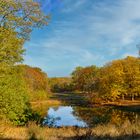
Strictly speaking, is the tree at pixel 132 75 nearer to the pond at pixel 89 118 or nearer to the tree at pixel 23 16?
the pond at pixel 89 118

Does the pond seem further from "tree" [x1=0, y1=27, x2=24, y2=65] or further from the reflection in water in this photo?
"tree" [x1=0, y1=27, x2=24, y2=65]

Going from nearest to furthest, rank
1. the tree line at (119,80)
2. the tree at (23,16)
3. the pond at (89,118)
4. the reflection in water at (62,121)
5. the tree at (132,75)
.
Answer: the tree at (23,16) < the pond at (89,118) < the reflection in water at (62,121) < the tree at (132,75) < the tree line at (119,80)

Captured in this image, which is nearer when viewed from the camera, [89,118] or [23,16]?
[23,16]

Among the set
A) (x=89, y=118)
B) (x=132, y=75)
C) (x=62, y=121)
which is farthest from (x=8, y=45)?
(x=132, y=75)

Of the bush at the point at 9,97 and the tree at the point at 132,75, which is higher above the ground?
the tree at the point at 132,75

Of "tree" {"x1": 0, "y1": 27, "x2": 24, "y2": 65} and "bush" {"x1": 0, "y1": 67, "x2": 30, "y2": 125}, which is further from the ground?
"tree" {"x1": 0, "y1": 27, "x2": 24, "y2": 65}

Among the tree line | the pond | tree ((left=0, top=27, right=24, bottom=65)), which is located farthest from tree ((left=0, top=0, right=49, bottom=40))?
the tree line

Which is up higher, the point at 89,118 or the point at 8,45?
the point at 8,45

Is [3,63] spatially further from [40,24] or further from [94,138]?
[94,138]

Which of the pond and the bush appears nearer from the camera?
the bush

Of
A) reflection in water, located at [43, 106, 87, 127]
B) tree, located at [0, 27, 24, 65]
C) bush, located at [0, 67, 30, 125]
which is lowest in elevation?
reflection in water, located at [43, 106, 87, 127]

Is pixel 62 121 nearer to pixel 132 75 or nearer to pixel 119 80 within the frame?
pixel 119 80

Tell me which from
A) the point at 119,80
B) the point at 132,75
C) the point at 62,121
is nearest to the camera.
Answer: the point at 62,121

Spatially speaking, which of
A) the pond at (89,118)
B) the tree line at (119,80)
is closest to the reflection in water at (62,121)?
the pond at (89,118)
